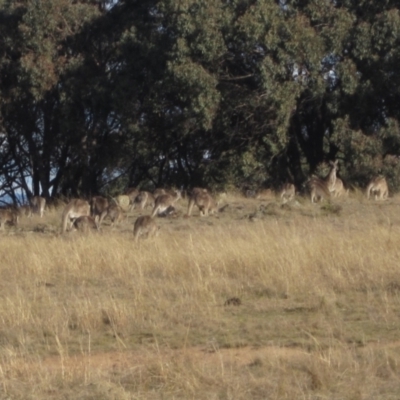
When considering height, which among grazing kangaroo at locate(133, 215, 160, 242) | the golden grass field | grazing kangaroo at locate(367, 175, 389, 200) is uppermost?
grazing kangaroo at locate(133, 215, 160, 242)

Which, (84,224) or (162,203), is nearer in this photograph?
(84,224)

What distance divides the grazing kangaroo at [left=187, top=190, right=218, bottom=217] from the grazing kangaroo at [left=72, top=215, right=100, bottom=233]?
3.11 metres

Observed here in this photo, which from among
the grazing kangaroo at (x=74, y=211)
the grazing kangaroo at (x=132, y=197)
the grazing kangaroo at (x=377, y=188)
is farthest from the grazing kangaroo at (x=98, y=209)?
the grazing kangaroo at (x=377, y=188)

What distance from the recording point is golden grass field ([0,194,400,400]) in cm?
870

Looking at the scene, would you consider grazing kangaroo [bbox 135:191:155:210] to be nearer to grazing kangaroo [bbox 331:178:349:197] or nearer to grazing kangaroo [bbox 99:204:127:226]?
grazing kangaroo [bbox 99:204:127:226]

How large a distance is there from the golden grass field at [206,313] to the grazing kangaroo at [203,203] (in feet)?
11.5

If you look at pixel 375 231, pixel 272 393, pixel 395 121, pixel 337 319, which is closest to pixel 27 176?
pixel 395 121

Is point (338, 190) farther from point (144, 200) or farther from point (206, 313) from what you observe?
point (206, 313)

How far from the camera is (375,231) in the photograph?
17359 millimetres

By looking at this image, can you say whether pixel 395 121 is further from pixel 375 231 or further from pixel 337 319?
pixel 337 319

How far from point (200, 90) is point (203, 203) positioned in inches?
240

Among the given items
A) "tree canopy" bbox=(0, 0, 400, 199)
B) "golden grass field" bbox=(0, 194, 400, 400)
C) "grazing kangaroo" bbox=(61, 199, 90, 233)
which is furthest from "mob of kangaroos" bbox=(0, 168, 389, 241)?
"tree canopy" bbox=(0, 0, 400, 199)

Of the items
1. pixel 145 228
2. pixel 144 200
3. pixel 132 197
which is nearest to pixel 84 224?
pixel 145 228

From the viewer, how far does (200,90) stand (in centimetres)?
2836
